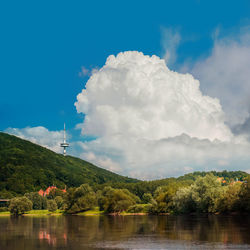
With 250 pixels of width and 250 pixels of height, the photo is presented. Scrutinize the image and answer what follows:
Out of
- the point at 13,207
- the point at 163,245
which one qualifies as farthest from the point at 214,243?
the point at 13,207

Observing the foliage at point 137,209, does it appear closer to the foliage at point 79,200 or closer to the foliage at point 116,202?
the foliage at point 116,202

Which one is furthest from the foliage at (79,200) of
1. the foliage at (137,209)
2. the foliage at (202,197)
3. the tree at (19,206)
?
the foliage at (202,197)

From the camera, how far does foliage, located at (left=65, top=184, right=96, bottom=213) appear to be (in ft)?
486

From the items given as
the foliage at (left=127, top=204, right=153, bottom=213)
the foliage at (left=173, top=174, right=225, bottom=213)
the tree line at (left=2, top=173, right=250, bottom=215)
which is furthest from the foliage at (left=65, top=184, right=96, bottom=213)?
the foliage at (left=173, top=174, right=225, bottom=213)

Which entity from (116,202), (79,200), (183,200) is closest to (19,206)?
(79,200)

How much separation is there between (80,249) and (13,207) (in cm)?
15078

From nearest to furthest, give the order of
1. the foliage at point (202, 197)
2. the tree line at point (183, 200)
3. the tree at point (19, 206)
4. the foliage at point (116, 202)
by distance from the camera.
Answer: the tree line at point (183, 200), the foliage at point (202, 197), the foliage at point (116, 202), the tree at point (19, 206)

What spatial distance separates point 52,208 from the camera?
591ft

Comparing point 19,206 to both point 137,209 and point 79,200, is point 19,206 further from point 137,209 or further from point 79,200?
point 137,209

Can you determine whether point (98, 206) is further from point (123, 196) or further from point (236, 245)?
point (236, 245)

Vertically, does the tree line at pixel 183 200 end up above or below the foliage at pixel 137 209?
above

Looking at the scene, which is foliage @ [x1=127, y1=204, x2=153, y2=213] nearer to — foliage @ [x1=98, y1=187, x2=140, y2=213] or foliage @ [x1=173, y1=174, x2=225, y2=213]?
foliage @ [x1=98, y1=187, x2=140, y2=213]

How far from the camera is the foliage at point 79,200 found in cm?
14825

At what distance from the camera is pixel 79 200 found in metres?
148
